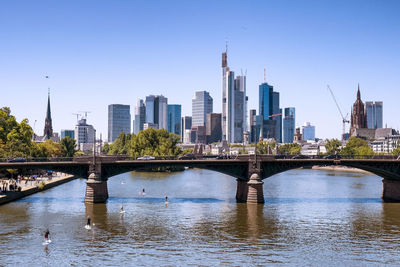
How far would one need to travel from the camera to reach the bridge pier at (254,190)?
84000 millimetres

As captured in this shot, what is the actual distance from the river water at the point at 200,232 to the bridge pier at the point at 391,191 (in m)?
2.26

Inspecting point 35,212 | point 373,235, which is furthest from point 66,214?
point 373,235

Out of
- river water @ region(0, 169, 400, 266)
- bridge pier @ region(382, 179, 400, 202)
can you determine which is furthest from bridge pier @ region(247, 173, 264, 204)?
bridge pier @ region(382, 179, 400, 202)

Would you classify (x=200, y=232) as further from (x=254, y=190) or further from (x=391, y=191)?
(x=391, y=191)

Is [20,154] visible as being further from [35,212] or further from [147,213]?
[147,213]

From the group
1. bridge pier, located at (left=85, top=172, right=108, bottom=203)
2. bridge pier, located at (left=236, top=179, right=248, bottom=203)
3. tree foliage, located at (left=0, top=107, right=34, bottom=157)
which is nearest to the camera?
bridge pier, located at (left=85, top=172, right=108, bottom=203)

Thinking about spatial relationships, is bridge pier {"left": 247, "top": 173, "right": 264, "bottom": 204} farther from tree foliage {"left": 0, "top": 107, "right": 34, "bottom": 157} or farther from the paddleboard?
tree foliage {"left": 0, "top": 107, "right": 34, "bottom": 157}

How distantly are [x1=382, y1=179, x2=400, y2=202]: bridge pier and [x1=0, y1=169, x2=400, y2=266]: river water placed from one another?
7.40 feet

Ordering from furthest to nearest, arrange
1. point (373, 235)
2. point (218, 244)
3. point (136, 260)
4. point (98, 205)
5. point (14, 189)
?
point (14, 189) → point (98, 205) → point (373, 235) → point (218, 244) → point (136, 260)

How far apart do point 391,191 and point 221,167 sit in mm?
34711

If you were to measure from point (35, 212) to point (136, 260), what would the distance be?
33.0 m

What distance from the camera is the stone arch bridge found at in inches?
3324

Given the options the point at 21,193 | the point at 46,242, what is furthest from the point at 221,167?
the point at 46,242

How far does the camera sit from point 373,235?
58812 mm
